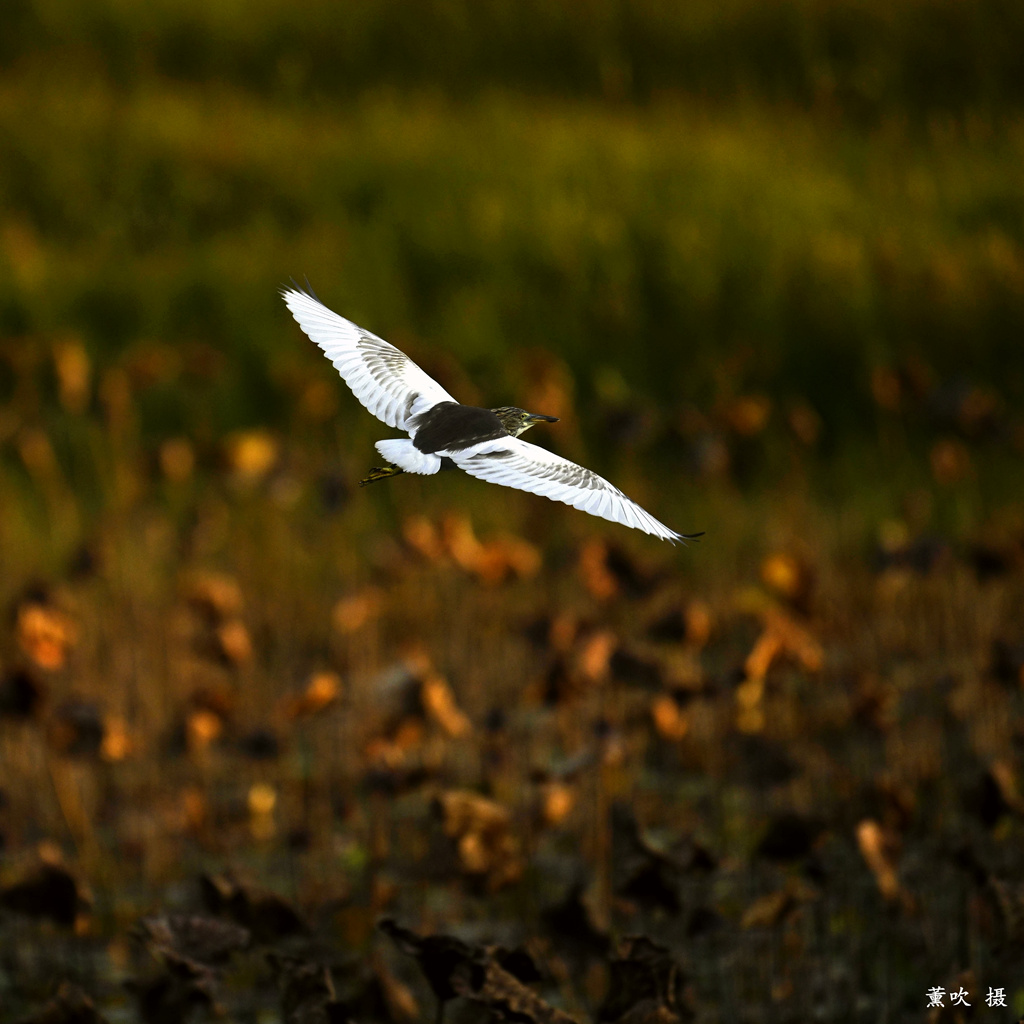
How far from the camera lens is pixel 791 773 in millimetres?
2527

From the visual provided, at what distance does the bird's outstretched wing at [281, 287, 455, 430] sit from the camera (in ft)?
3.69

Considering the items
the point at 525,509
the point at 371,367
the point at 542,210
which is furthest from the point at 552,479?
the point at 542,210

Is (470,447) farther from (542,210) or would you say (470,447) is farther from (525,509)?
(542,210)

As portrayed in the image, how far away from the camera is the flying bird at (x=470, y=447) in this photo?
3.25ft

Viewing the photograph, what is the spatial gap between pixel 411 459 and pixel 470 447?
4 centimetres

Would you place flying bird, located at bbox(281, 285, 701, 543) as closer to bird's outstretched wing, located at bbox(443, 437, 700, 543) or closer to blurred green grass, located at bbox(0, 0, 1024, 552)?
bird's outstretched wing, located at bbox(443, 437, 700, 543)

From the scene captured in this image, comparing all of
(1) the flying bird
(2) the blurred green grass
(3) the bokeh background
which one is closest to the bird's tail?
(1) the flying bird

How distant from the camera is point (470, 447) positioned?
100 centimetres

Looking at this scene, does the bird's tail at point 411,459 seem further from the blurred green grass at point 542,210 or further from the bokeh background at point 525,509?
the blurred green grass at point 542,210

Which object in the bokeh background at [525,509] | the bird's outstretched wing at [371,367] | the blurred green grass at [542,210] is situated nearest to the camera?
the bird's outstretched wing at [371,367]

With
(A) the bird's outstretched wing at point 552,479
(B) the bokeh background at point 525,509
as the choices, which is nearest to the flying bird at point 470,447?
(A) the bird's outstretched wing at point 552,479

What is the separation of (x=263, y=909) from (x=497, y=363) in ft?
10.9

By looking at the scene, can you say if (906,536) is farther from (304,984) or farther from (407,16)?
(407,16)

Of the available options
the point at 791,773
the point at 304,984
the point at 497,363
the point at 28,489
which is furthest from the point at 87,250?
the point at 304,984
